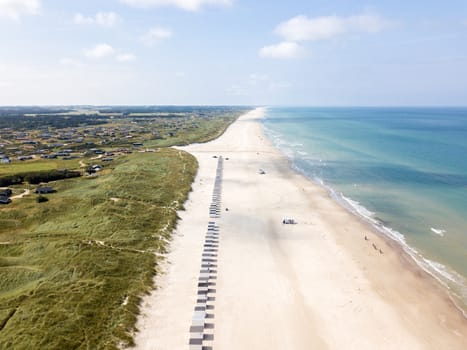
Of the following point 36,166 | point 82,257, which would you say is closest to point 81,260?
point 82,257

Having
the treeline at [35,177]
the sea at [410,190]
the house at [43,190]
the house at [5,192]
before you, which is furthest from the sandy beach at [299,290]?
the treeline at [35,177]

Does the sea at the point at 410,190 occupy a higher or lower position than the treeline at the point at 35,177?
lower

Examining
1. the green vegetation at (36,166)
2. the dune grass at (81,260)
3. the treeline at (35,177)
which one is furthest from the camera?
the green vegetation at (36,166)

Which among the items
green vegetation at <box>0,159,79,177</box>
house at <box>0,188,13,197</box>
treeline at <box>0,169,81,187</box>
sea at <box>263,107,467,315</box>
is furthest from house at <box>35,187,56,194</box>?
sea at <box>263,107,467,315</box>

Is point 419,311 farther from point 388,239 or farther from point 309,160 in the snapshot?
point 309,160

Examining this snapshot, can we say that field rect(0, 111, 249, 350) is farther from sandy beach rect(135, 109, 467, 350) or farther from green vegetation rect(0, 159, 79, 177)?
green vegetation rect(0, 159, 79, 177)

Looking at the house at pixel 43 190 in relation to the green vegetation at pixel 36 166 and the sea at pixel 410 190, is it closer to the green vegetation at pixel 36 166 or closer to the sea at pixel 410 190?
the green vegetation at pixel 36 166

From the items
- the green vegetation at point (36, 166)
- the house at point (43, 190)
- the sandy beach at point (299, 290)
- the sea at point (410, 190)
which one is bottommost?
the sandy beach at point (299, 290)
